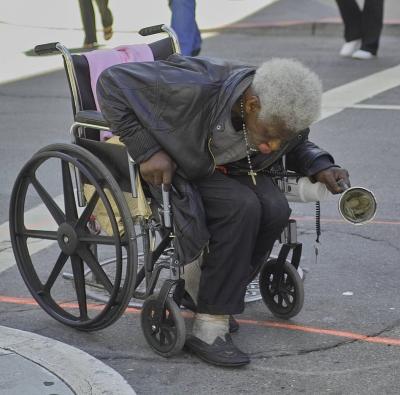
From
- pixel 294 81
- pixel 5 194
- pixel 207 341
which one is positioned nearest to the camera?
pixel 294 81

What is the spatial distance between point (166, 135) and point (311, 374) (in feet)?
3.67

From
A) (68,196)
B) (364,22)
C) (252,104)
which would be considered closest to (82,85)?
(68,196)

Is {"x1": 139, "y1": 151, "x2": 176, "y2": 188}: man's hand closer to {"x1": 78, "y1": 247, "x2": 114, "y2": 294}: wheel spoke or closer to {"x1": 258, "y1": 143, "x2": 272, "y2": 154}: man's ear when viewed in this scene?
{"x1": 258, "y1": 143, "x2": 272, "y2": 154}: man's ear

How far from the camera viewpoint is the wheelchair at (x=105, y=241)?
4.60 m

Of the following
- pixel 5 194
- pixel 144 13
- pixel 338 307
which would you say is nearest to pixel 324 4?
pixel 144 13

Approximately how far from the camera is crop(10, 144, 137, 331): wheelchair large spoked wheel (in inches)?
181

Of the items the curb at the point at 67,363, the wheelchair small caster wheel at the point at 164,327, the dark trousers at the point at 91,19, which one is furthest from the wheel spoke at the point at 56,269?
the dark trousers at the point at 91,19

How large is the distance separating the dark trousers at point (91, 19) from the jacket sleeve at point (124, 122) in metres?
9.11

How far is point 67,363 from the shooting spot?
4.48m

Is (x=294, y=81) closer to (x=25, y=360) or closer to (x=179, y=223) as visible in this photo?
(x=179, y=223)

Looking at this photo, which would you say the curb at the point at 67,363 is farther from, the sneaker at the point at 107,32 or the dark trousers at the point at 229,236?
the sneaker at the point at 107,32

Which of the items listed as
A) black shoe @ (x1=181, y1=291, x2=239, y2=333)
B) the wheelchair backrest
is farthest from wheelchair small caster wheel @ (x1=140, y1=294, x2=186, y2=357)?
the wheelchair backrest

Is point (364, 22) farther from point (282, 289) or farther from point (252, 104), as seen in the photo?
point (252, 104)

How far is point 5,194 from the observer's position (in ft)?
24.1
